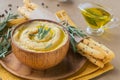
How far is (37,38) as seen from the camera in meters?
0.77

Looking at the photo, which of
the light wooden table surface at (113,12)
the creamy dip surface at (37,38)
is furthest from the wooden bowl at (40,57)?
the light wooden table surface at (113,12)

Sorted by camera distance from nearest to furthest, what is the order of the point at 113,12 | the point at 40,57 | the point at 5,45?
1. the point at 40,57
2. the point at 5,45
3. the point at 113,12

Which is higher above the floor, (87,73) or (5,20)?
(5,20)

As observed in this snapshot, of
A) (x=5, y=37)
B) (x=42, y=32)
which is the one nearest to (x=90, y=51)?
(x=42, y=32)

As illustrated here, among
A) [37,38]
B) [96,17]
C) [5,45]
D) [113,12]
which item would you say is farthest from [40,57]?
[113,12]

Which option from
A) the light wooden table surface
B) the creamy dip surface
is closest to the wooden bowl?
the creamy dip surface

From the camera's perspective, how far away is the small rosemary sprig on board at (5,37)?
2.74 ft

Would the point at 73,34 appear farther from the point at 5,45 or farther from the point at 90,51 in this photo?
the point at 5,45

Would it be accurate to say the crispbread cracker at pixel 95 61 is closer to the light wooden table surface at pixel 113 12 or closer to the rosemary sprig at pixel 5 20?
the light wooden table surface at pixel 113 12

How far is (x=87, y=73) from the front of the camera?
0.79 m

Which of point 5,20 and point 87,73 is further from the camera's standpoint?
point 5,20

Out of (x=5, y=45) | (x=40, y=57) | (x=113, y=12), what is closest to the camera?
(x=40, y=57)

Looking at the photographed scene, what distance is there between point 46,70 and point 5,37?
17cm

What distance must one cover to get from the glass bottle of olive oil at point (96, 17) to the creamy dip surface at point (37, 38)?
15cm
